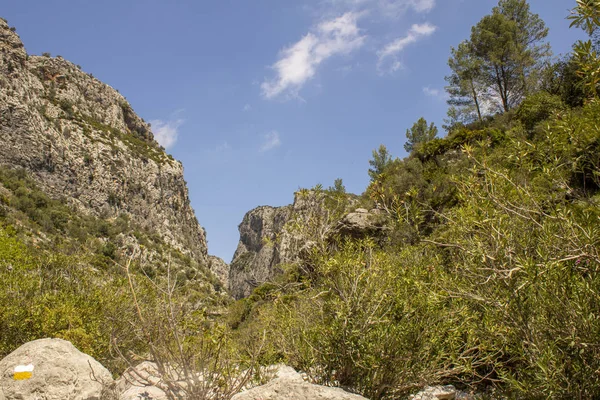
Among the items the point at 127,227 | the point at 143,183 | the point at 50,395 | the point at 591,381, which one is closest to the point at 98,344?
the point at 50,395

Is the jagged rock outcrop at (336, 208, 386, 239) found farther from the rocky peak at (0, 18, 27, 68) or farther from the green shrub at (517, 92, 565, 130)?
the rocky peak at (0, 18, 27, 68)

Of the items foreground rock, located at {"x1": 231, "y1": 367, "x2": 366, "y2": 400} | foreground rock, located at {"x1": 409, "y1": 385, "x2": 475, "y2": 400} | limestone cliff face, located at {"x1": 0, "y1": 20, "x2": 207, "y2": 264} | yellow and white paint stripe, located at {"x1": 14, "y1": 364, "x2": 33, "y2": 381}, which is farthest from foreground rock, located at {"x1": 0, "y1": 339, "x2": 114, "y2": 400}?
limestone cliff face, located at {"x1": 0, "y1": 20, "x2": 207, "y2": 264}

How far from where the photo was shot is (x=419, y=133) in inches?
1638

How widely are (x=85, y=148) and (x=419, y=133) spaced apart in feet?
156

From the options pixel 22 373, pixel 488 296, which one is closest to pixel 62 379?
pixel 22 373

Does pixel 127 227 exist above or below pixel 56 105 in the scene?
below

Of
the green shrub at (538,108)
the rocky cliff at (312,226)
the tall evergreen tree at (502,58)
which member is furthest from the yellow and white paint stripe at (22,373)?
the tall evergreen tree at (502,58)

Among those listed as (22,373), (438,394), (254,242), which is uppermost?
(254,242)

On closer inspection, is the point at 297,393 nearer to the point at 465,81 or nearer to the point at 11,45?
the point at 465,81

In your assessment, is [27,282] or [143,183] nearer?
[27,282]

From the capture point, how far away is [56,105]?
194ft

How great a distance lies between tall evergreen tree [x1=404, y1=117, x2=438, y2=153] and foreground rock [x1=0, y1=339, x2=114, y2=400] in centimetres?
3816

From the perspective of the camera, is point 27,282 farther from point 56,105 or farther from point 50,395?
point 56,105

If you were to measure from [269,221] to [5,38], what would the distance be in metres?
61.1
